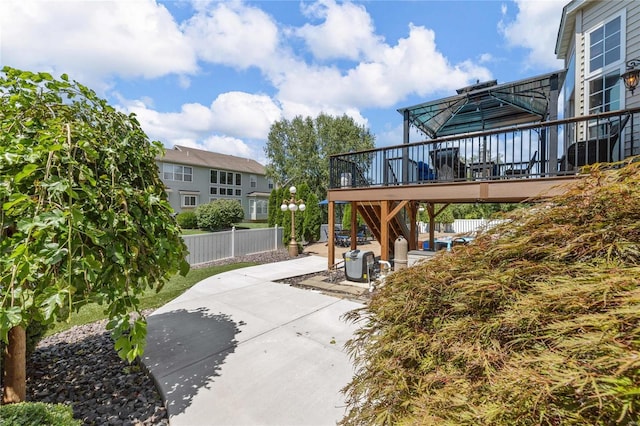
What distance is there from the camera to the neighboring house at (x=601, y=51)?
20.2ft

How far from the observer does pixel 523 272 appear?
3.99 ft

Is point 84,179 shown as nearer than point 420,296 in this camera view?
No

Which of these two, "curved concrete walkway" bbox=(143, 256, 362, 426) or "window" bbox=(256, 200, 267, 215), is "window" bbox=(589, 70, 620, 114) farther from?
"window" bbox=(256, 200, 267, 215)

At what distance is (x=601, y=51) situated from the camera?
682cm

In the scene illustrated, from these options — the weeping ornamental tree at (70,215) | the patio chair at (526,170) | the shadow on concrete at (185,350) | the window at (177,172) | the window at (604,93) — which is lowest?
the shadow on concrete at (185,350)

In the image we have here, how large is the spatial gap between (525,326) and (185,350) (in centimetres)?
390

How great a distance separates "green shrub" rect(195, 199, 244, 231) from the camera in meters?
19.6

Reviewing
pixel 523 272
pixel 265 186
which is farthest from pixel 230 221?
pixel 523 272

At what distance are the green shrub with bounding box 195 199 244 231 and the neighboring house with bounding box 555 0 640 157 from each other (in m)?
18.6

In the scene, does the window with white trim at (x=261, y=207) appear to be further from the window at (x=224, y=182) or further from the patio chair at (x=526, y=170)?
the patio chair at (x=526, y=170)

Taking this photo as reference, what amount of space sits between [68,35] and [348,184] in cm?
742

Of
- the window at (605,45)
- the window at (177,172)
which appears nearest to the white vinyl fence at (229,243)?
the window at (605,45)

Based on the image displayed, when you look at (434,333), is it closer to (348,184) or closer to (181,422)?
(181,422)

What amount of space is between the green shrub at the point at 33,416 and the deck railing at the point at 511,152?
648cm
